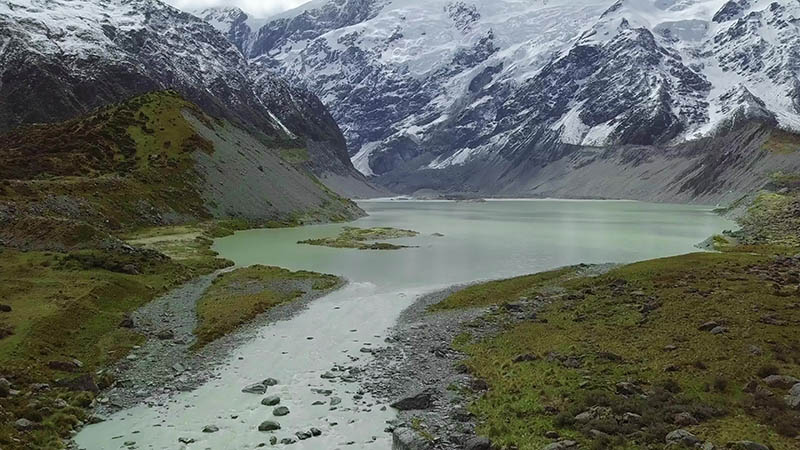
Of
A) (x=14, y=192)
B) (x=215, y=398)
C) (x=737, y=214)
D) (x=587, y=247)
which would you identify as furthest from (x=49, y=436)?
(x=737, y=214)

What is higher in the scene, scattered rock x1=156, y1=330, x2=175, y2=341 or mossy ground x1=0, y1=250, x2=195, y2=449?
mossy ground x1=0, y1=250, x2=195, y2=449

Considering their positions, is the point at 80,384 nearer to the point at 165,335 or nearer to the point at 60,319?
the point at 60,319

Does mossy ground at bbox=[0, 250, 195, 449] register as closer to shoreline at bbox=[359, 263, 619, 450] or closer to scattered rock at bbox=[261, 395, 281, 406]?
scattered rock at bbox=[261, 395, 281, 406]

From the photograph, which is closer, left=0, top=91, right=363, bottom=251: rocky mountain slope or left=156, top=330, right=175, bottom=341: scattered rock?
left=156, top=330, right=175, bottom=341: scattered rock

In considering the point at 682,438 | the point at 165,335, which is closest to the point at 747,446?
the point at 682,438

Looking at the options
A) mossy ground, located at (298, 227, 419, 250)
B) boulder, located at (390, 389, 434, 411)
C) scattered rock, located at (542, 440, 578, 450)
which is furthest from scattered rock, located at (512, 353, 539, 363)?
mossy ground, located at (298, 227, 419, 250)
